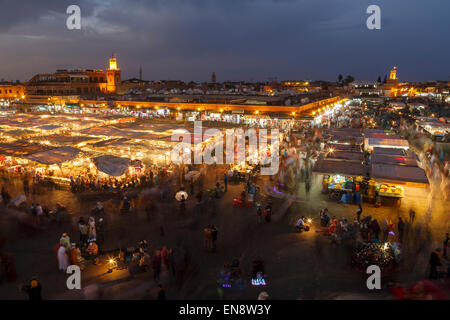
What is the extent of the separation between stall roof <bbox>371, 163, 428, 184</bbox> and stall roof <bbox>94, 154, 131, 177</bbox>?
843cm

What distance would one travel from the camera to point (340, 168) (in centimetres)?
1007

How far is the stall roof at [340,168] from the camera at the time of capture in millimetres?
9740

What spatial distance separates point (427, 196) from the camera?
989cm

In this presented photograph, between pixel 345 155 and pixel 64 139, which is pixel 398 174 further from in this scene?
pixel 64 139

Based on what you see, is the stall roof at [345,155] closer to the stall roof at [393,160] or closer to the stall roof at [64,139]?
the stall roof at [393,160]

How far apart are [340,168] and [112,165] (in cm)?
806

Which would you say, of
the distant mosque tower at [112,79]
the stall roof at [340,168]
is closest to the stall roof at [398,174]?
the stall roof at [340,168]

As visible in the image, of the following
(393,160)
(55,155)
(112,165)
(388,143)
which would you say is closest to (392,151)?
(388,143)

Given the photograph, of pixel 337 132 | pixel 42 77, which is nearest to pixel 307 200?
pixel 337 132

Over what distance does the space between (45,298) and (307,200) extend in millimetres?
7477

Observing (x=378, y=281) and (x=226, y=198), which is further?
(x=226, y=198)

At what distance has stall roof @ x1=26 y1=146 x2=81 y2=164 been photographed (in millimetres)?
10648

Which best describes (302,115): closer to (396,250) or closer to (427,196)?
(427,196)

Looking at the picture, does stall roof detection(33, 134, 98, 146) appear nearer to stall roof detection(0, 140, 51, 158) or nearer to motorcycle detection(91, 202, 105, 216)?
stall roof detection(0, 140, 51, 158)
